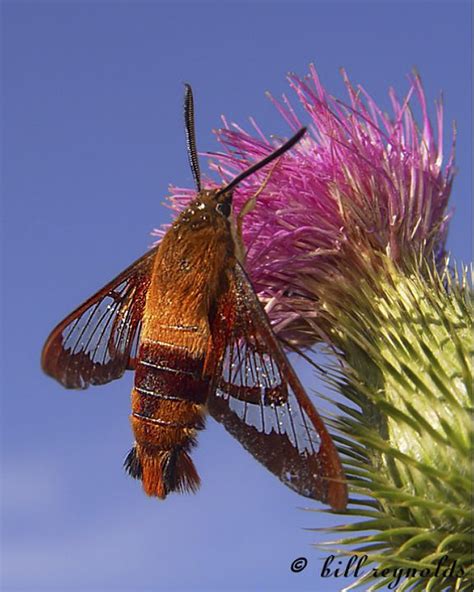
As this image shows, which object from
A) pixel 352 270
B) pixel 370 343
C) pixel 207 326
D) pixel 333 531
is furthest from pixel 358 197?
pixel 333 531

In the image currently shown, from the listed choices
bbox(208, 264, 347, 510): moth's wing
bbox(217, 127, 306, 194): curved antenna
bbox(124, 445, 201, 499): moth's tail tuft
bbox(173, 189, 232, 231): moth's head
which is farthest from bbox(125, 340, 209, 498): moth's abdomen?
bbox(217, 127, 306, 194): curved antenna

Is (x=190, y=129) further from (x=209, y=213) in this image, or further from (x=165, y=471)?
(x=165, y=471)

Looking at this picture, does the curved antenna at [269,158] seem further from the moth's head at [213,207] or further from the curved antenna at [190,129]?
the curved antenna at [190,129]

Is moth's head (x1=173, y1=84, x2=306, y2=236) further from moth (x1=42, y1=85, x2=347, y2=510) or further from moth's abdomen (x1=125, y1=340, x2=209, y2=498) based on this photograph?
moth's abdomen (x1=125, y1=340, x2=209, y2=498)

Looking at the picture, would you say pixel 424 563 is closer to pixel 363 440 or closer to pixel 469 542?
pixel 469 542

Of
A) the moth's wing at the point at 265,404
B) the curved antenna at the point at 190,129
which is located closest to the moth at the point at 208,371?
the moth's wing at the point at 265,404

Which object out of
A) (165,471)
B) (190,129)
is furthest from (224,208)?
(165,471)

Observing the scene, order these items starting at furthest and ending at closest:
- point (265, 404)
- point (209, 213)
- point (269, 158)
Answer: point (209, 213) → point (269, 158) → point (265, 404)

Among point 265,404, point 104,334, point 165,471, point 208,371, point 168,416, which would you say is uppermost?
point 104,334
